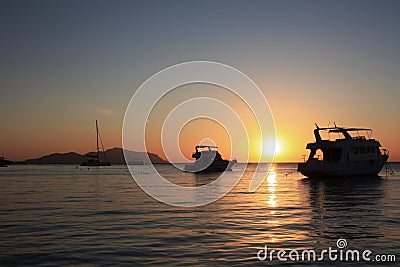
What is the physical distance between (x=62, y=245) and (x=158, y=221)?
7359mm

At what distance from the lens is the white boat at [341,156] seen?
66500 mm

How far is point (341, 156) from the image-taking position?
6700cm

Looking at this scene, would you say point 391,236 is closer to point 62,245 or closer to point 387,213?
point 387,213

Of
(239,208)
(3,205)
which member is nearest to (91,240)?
(239,208)

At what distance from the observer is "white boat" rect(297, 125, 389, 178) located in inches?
2618

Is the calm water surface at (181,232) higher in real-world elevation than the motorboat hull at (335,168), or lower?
lower

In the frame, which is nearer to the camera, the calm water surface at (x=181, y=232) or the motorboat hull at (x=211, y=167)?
the calm water surface at (x=181, y=232)

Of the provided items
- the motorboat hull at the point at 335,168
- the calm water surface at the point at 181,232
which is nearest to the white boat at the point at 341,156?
the motorboat hull at the point at 335,168

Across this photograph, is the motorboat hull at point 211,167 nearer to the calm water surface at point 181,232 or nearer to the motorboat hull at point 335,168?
the motorboat hull at point 335,168

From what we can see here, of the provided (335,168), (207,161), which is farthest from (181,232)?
(207,161)

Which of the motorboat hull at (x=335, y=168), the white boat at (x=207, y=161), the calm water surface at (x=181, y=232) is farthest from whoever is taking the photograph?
the white boat at (x=207, y=161)

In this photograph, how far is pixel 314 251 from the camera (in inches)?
622

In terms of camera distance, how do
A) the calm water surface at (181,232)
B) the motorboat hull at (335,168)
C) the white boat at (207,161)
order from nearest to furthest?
the calm water surface at (181,232) < the motorboat hull at (335,168) < the white boat at (207,161)

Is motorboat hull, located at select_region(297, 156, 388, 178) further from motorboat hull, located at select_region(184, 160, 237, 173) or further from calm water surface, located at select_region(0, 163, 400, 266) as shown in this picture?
motorboat hull, located at select_region(184, 160, 237, 173)
